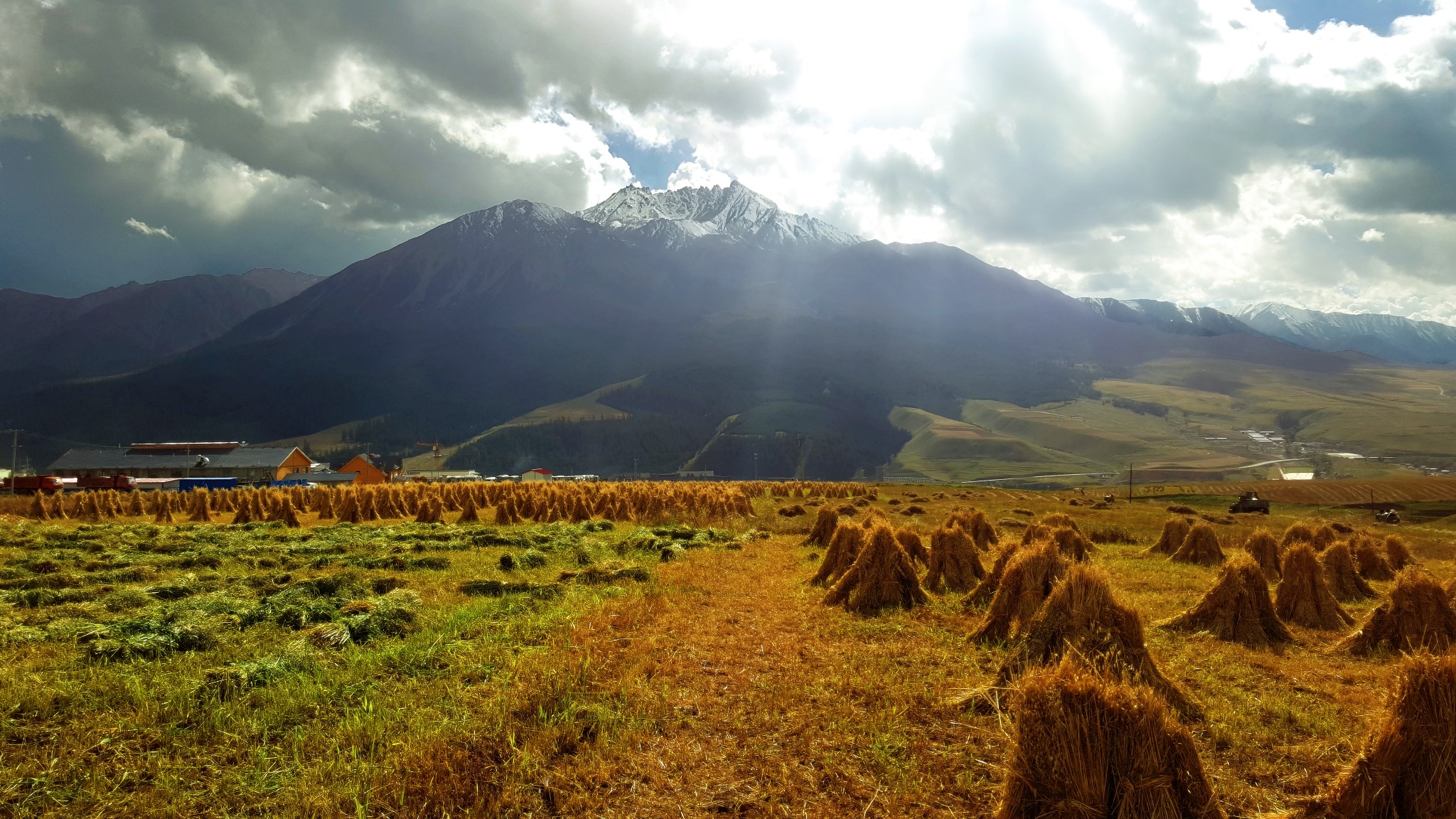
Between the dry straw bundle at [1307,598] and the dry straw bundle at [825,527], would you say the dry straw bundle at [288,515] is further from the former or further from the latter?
the dry straw bundle at [1307,598]

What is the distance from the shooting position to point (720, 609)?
13.3 m

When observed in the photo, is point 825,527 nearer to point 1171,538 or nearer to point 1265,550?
point 1171,538

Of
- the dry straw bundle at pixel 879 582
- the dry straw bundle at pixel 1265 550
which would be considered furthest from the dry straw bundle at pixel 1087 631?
the dry straw bundle at pixel 1265 550

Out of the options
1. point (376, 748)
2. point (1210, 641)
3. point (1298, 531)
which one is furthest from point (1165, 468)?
point (376, 748)

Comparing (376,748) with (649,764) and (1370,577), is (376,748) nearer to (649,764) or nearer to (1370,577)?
(649,764)

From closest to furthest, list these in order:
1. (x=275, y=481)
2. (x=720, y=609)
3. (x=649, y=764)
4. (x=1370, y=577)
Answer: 1. (x=649, y=764)
2. (x=720, y=609)
3. (x=1370, y=577)
4. (x=275, y=481)

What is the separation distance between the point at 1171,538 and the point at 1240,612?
1463cm

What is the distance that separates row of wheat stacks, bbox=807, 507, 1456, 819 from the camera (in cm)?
489

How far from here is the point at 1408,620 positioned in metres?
11.5

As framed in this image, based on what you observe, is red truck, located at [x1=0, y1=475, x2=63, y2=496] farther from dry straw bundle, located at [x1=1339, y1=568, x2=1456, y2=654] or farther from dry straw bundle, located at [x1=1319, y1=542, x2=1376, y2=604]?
dry straw bundle, located at [x1=1319, y1=542, x2=1376, y2=604]

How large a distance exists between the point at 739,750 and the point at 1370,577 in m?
23.6

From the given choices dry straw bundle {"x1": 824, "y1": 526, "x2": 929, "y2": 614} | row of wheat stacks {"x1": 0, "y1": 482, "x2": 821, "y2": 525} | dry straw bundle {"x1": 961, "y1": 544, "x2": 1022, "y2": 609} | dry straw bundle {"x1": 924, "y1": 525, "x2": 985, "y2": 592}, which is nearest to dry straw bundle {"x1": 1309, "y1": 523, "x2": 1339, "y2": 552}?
dry straw bundle {"x1": 924, "y1": 525, "x2": 985, "y2": 592}

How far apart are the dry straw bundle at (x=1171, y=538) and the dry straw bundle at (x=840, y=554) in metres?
15.0

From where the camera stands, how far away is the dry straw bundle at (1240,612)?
1212cm
